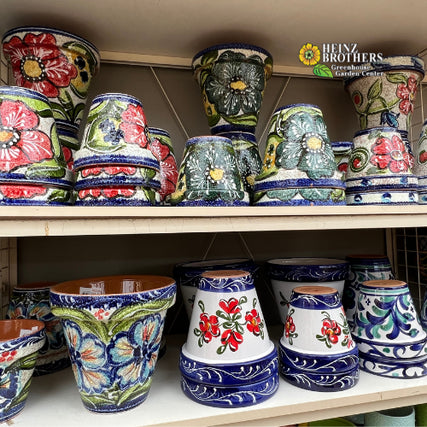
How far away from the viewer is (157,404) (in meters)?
0.46

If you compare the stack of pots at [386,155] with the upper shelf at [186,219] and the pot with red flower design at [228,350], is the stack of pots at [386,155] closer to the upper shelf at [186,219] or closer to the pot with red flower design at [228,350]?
the upper shelf at [186,219]

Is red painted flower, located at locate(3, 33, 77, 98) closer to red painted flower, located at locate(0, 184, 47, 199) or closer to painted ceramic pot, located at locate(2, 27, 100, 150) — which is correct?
painted ceramic pot, located at locate(2, 27, 100, 150)

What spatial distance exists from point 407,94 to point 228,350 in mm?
623

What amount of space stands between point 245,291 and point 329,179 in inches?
7.9

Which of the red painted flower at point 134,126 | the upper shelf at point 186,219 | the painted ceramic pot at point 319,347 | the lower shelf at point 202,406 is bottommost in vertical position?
the lower shelf at point 202,406

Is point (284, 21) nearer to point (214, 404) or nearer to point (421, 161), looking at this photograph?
point (421, 161)

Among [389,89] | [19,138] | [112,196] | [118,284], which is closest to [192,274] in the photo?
[118,284]

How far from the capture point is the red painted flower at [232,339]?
47cm

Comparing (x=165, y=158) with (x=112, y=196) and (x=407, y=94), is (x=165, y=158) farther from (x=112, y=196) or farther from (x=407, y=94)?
(x=407, y=94)

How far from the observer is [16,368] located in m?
0.42

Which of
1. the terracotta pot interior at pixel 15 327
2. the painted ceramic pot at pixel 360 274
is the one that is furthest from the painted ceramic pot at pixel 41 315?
the painted ceramic pot at pixel 360 274

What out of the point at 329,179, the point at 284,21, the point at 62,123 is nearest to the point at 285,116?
the point at 329,179

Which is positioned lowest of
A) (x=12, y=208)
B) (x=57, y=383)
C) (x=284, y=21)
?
(x=57, y=383)

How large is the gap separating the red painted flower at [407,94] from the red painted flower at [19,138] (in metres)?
0.67
